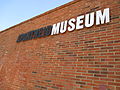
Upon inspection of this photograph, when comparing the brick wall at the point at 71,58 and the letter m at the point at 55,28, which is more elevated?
the letter m at the point at 55,28

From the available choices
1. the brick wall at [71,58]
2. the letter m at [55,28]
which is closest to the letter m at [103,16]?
the brick wall at [71,58]

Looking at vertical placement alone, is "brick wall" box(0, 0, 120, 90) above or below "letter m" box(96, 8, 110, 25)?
below

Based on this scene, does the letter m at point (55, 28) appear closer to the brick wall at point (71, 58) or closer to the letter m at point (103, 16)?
the brick wall at point (71, 58)

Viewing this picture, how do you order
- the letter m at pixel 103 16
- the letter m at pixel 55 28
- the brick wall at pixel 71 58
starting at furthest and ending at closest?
1. the letter m at pixel 55 28
2. the letter m at pixel 103 16
3. the brick wall at pixel 71 58

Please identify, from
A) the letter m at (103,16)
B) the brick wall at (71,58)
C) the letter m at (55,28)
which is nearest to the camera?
the brick wall at (71,58)

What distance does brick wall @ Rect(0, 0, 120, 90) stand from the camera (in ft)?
6.32

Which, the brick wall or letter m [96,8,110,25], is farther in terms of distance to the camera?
letter m [96,8,110,25]

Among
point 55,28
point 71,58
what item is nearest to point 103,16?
point 71,58

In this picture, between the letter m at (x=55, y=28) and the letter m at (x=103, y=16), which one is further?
the letter m at (x=55, y=28)

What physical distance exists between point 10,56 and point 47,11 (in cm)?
282

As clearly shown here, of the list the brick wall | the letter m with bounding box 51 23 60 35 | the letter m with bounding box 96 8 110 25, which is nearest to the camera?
the brick wall

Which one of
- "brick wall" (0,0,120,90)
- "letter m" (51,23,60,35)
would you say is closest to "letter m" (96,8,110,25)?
"brick wall" (0,0,120,90)

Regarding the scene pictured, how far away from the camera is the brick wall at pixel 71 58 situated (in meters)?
1.93

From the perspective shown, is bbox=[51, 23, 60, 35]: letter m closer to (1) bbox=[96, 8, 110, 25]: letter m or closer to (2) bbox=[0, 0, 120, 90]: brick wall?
(2) bbox=[0, 0, 120, 90]: brick wall
